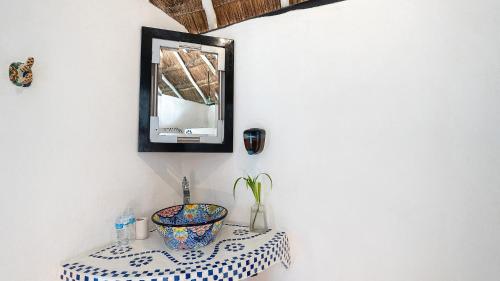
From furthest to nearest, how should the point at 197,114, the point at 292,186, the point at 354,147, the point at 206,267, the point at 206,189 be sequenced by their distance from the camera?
1. the point at 206,189
2. the point at 197,114
3. the point at 292,186
4. the point at 354,147
5. the point at 206,267

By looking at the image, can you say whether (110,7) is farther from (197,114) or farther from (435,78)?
(435,78)

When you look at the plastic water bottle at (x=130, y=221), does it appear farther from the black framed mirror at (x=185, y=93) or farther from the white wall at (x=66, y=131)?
the black framed mirror at (x=185, y=93)

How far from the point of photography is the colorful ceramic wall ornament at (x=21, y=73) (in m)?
0.84

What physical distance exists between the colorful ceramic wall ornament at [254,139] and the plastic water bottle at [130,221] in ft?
2.07

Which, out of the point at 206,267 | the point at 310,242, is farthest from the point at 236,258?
the point at 310,242

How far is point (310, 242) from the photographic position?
1.20 m

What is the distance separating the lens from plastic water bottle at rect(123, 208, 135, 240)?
3.81 ft

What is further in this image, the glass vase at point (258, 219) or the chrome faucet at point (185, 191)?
the chrome faucet at point (185, 191)

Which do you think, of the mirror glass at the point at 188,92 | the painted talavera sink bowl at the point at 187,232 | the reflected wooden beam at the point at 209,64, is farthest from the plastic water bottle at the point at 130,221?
the reflected wooden beam at the point at 209,64

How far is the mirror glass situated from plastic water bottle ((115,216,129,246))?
0.44 m

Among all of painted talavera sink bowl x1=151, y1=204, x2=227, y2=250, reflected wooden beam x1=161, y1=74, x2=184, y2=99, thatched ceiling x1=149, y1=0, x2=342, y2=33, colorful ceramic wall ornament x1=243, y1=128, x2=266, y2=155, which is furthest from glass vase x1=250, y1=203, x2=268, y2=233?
thatched ceiling x1=149, y1=0, x2=342, y2=33

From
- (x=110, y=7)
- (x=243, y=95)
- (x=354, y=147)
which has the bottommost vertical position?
(x=354, y=147)

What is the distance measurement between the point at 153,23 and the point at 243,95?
60 centimetres

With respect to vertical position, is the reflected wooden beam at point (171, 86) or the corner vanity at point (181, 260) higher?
the reflected wooden beam at point (171, 86)
